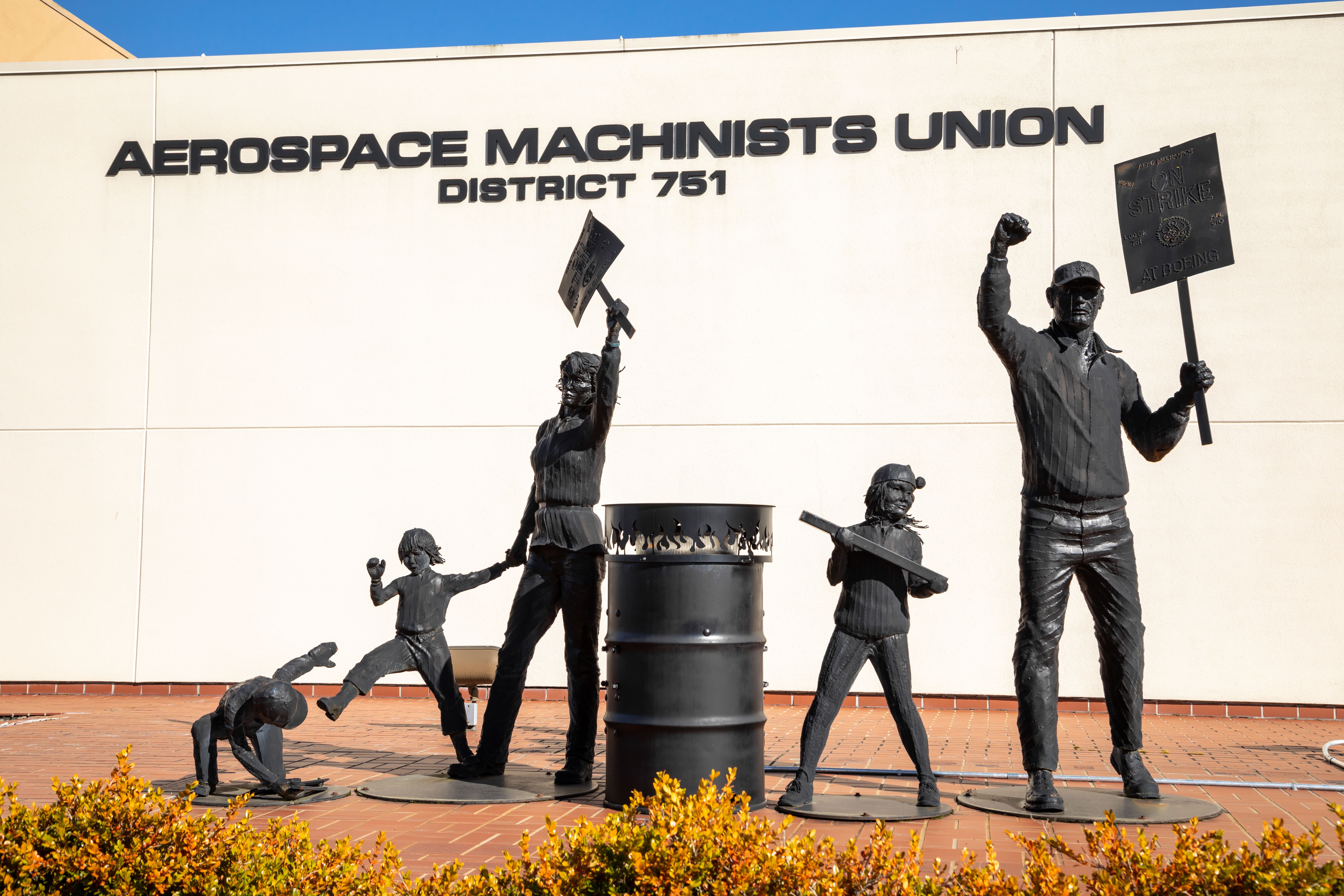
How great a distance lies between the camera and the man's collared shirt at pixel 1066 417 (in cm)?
592

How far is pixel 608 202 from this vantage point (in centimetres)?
1198

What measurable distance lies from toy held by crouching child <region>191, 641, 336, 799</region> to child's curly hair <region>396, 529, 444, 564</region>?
1.01 meters

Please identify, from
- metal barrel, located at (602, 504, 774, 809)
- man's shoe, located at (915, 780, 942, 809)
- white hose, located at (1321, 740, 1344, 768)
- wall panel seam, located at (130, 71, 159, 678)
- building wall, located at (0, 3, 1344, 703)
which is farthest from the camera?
wall panel seam, located at (130, 71, 159, 678)

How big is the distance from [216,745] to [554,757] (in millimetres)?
2533

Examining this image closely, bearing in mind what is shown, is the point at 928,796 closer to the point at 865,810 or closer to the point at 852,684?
the point at 865,810

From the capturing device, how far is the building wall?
10.9 meters

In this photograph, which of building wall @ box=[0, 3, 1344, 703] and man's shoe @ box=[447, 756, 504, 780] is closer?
man's shoe @ box=[447, 756, 504, 780]

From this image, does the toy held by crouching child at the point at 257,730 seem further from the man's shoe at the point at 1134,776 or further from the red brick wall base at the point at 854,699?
the man's shoe at the point at 1134,776

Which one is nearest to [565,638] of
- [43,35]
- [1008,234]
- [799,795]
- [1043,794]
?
[799,795]

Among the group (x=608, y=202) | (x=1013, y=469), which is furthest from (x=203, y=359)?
(x=1013, y=469)

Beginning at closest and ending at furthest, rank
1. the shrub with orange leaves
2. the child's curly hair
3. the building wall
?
the shrub with orange leaves
the child's curly hair
the building wall

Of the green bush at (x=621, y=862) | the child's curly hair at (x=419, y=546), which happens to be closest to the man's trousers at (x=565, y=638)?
the child's curly hair at (x=419, y=546)

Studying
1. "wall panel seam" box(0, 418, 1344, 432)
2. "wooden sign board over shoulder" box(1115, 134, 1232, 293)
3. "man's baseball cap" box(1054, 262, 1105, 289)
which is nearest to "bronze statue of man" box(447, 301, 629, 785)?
"man's baseball cap" box(1054, 262, 1105, 289)

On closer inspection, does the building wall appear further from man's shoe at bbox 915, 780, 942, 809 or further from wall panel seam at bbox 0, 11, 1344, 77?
man's shoe at bbox 915, 780, 942, 809
